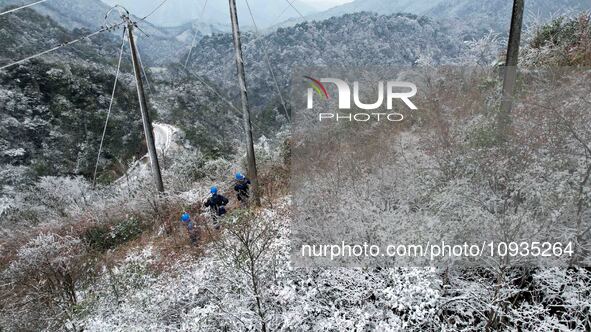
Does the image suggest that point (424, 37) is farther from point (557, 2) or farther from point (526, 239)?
point (526, 239)

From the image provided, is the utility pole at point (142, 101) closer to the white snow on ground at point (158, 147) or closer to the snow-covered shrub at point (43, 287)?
the snow-covered shrub at point (43, 287)

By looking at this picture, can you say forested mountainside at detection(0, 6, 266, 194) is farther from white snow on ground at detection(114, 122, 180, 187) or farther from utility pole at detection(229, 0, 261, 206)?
utility pole at detection(229, 0, 261, 206)

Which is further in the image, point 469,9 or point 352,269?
point 469,9

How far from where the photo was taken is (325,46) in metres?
74.1

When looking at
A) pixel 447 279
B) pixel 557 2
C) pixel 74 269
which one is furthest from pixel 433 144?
pixel 557 2

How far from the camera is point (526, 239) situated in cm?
491

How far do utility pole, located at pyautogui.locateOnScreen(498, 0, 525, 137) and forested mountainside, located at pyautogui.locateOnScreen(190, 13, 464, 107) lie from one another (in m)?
57.0

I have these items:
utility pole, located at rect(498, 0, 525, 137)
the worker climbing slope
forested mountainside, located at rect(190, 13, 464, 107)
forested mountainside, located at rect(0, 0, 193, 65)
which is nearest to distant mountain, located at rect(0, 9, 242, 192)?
the worker climbing slope

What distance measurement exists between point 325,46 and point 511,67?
71.5m

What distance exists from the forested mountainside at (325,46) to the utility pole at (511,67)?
5695cm

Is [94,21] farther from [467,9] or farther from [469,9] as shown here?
[467,9]

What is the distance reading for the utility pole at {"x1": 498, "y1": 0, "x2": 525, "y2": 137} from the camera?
6754 mm

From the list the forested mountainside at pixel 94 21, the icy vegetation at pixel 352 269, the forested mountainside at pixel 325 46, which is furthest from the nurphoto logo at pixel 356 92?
the forested mountainside at pixel 94 21

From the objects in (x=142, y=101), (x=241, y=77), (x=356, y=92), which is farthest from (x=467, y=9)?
(x=142, y=101)
